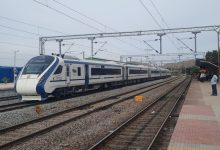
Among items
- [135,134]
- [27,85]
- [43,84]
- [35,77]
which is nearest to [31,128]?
[135,134]

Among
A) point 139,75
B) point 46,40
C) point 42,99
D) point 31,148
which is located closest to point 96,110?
point 42,99

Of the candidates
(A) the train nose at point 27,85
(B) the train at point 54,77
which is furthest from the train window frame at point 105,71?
(A) the train nose at point 27,85

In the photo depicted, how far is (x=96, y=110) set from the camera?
17688 mm

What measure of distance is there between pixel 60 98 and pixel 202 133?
14904mm

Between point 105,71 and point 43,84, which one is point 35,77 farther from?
point 105,71

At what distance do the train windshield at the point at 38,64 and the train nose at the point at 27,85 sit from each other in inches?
19.3

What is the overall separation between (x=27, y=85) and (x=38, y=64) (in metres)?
1.77

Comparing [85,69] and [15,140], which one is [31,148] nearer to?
[15,140]

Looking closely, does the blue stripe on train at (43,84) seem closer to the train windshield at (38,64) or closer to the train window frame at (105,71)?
the train windshield at (38,64)

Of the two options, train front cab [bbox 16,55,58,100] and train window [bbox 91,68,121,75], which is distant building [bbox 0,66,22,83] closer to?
train window [bbox 91,68,121,75]

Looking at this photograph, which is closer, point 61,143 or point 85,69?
point 61,143

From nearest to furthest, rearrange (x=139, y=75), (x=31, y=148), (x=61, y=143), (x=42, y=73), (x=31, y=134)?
1. (x=31, y=148)
2. (x=61, y=143)
3. (x=31, y=134)
4. (x=42, y=73)
5. (x=139, y=75)

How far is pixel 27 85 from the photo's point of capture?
20953mm

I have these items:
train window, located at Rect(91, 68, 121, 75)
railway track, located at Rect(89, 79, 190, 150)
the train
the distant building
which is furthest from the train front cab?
the distant building
